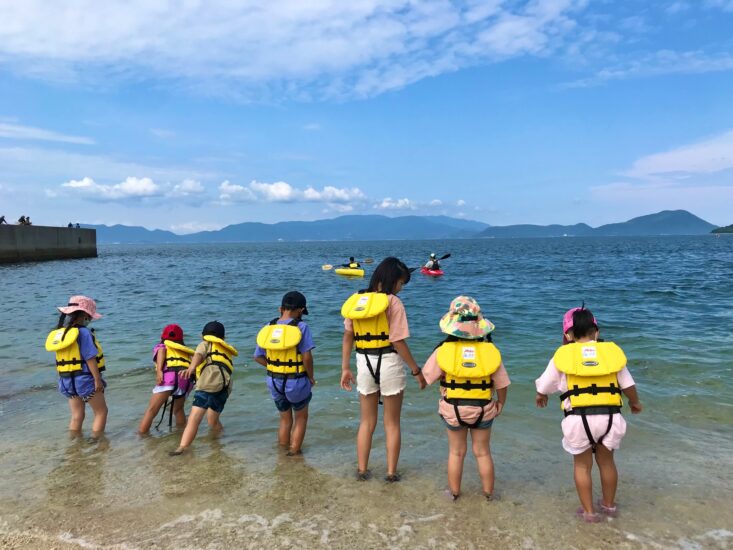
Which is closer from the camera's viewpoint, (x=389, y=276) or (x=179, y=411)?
(x=389, y=276)

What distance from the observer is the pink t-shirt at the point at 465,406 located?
4309mm

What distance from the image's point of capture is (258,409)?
7738 millimetres

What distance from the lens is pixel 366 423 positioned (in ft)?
16.4

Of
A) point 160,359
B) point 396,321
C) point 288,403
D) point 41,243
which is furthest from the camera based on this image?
point 41,243

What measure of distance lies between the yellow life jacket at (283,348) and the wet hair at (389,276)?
1019 mm

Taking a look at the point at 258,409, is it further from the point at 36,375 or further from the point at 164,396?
the point at 36,375

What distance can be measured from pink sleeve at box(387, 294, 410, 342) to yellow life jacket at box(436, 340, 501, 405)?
42 cm

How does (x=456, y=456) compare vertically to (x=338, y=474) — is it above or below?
above

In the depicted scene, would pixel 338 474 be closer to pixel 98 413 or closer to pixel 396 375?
pixel 396 375

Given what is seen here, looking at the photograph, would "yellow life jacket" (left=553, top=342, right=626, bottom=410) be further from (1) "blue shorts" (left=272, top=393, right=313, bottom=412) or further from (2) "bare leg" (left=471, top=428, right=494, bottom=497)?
(1) "blue shorts" (left=272, top=393, right=313, bottom=412)

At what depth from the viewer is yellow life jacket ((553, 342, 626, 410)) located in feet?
13.0

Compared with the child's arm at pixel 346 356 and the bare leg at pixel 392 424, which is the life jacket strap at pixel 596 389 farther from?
the child's arm at pixel 346 356

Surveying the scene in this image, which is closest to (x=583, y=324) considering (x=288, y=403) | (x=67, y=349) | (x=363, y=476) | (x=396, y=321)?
(x=396, y=321)

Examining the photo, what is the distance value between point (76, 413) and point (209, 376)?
2109 mm
